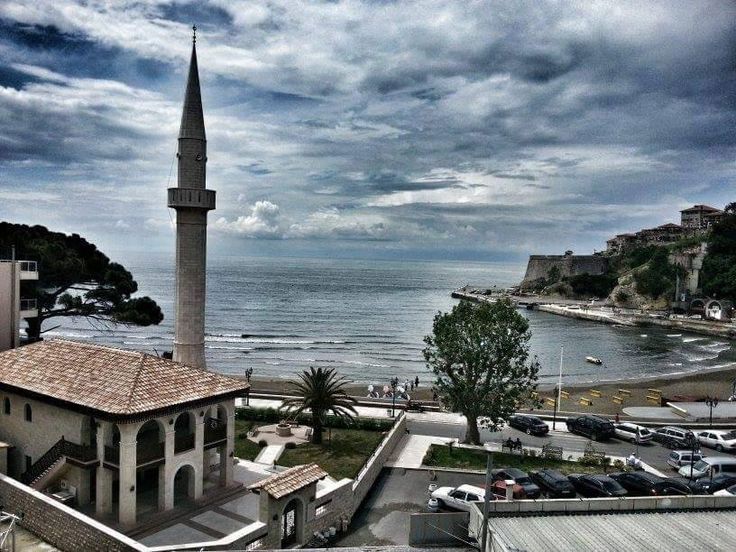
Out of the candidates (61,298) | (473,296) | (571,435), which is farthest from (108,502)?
(473,296)

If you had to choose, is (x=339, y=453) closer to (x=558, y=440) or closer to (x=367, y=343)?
(x=558, y=440)

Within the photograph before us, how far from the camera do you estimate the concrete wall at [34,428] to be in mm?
20125

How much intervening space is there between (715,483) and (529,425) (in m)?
10.5

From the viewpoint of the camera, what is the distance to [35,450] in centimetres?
2125

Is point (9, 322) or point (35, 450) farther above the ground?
point (9, 322)

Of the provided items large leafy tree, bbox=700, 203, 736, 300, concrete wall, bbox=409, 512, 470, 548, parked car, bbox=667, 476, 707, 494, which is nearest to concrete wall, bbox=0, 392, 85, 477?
concrete wall, bbox=409, 512, 470, 548

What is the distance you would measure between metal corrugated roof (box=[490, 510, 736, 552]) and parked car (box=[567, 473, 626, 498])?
24.4 ft

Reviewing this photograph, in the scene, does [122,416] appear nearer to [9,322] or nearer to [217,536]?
[217,536]

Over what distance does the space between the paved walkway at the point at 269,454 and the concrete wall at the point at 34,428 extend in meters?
8.31

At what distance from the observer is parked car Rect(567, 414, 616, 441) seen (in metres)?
31.6

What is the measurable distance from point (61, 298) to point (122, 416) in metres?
29.1

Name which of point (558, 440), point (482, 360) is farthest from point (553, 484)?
point (558, 440)

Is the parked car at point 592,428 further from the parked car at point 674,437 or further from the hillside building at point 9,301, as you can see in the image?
the hillside building at point 9,301

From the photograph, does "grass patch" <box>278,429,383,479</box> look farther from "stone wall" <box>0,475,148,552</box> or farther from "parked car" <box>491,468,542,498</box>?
"stone wall" <box>0,475,148,552</box>
